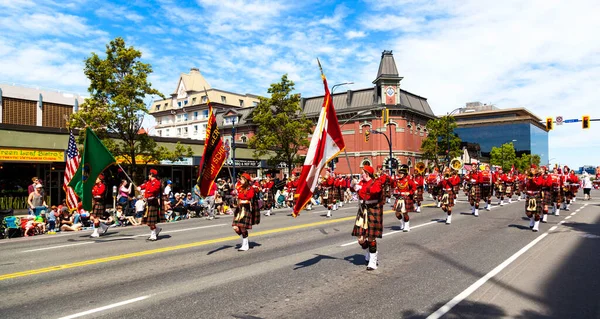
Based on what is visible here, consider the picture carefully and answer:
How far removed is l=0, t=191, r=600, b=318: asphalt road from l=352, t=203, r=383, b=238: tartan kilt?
2.33 ft

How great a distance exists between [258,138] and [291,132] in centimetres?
297

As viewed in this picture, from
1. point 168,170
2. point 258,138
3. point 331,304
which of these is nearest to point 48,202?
point 168,170

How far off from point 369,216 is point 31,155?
2320 centimetres

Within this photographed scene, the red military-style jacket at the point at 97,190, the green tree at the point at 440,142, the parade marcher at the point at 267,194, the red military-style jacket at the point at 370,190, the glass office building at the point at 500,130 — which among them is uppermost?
the glass office building at the point at 500,130

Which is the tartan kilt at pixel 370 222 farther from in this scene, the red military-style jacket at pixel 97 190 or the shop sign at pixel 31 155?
the shop sign at pixel 31 155

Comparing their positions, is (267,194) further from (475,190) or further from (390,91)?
(390,91)

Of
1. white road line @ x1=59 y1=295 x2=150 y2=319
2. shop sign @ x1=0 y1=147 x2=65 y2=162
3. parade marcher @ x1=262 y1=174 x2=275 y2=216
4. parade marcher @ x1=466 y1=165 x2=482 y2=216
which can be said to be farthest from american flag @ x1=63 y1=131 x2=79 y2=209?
parade marcher @ x1=466 y1=165 x2=482 y2=216

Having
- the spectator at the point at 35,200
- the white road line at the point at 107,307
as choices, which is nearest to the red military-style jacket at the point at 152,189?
the white road line at the point at 107,307

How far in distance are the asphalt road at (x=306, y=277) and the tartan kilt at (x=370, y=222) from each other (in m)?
0.71

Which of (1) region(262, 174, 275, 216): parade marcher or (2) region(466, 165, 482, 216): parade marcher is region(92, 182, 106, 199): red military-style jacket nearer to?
(1) region(262, 174, 275, 216): parade marcher

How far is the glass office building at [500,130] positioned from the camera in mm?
117750

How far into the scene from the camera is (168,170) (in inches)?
1335

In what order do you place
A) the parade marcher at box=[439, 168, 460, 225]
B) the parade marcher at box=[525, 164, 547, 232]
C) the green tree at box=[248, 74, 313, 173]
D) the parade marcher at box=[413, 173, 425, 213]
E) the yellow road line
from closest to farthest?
the yellow road line < the parade marcher at box=[525, 164, 547, 232] < the parade marcher at box=[439, 168, 460, 225] < the parade marcher at box=[413, 173, 425, 213] < the green tree at box=[248, 74, 313, 173]

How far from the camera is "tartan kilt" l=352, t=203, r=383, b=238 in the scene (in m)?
8.41
